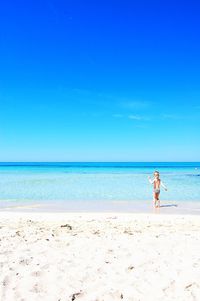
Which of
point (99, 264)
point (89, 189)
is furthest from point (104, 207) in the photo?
point (99, 264)

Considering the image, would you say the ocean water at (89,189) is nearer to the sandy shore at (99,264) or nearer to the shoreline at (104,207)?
the shoreline at (104,207)

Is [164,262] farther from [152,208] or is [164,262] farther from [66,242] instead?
[152,208]

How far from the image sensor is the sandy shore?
19.7 ft

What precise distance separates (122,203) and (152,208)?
8.56 ft

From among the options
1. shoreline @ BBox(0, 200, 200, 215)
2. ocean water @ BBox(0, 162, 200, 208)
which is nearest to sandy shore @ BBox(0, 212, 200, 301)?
shoreline @ BBox(0, 200, 200, 215)

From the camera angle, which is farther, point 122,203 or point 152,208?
point 122,203

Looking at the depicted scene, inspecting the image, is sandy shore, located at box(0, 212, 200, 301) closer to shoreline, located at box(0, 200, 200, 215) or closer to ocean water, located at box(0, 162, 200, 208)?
shoreline, located at box(0, 200, 200, 215)

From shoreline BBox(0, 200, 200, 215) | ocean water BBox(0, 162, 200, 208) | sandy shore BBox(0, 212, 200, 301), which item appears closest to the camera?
sandy shore BBox(0, 212, 200, 301)

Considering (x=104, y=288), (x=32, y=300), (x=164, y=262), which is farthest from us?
(x=164, y=262)

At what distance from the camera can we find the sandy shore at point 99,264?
5992 mm

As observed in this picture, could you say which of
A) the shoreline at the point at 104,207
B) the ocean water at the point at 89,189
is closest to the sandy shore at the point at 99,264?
the shoreline at the point at 104,207

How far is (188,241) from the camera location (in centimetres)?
912

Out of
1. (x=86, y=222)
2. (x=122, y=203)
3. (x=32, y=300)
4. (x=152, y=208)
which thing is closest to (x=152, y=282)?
(x=32, y=300)

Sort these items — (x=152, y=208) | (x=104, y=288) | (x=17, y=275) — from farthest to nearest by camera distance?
(x=152, y=208)
(x=17, y=275)
(x=104, y=288)
